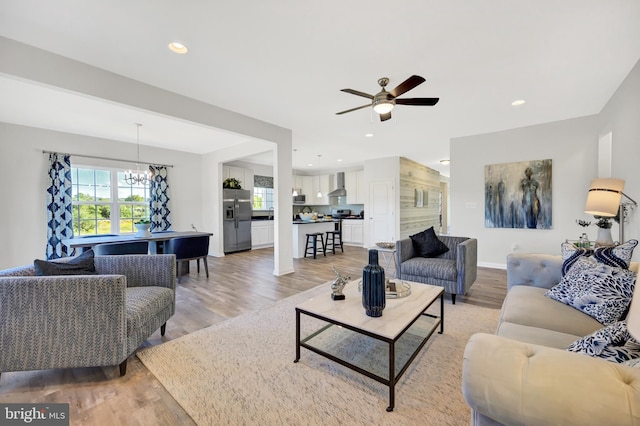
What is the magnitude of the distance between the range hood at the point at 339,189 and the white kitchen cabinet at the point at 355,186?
132 millimetres

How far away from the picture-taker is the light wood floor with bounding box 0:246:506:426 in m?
1.54

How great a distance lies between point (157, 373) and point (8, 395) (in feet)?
2.70

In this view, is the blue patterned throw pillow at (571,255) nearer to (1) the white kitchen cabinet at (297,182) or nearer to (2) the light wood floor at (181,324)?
(2) the light wood floor at (181,324)

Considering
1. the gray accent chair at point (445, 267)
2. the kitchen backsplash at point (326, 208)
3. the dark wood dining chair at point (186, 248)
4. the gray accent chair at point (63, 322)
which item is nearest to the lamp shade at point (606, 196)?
the gray accent chair at point (445, 267)

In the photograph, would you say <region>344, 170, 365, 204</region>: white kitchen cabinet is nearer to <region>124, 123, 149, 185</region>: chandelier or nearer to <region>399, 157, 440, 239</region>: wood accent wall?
<region>399, 157, 440, 239</region>: wood accent wall

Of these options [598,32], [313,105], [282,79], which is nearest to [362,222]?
[313,105]

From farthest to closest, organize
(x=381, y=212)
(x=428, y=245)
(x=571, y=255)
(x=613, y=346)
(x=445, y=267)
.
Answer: (x=381, y=212) → (x=428, y=245) → (x=445, y=267) → (x=571, y=255) → (x=613, y=346)

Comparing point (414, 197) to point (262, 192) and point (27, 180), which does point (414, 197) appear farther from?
point (27, 180)

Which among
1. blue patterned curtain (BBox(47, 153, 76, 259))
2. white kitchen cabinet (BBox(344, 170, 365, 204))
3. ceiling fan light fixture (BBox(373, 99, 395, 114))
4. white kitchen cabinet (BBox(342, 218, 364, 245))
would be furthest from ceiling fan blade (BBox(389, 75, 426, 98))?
white kitchen cabinet (BBox(344, 170, 365, 204))

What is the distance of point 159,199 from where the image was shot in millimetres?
5824

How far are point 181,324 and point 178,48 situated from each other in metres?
2.60

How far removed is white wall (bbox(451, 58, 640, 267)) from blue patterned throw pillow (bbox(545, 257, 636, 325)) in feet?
5.08

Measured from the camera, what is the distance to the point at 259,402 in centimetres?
159

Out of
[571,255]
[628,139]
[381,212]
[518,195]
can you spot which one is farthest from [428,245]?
[381,212]
